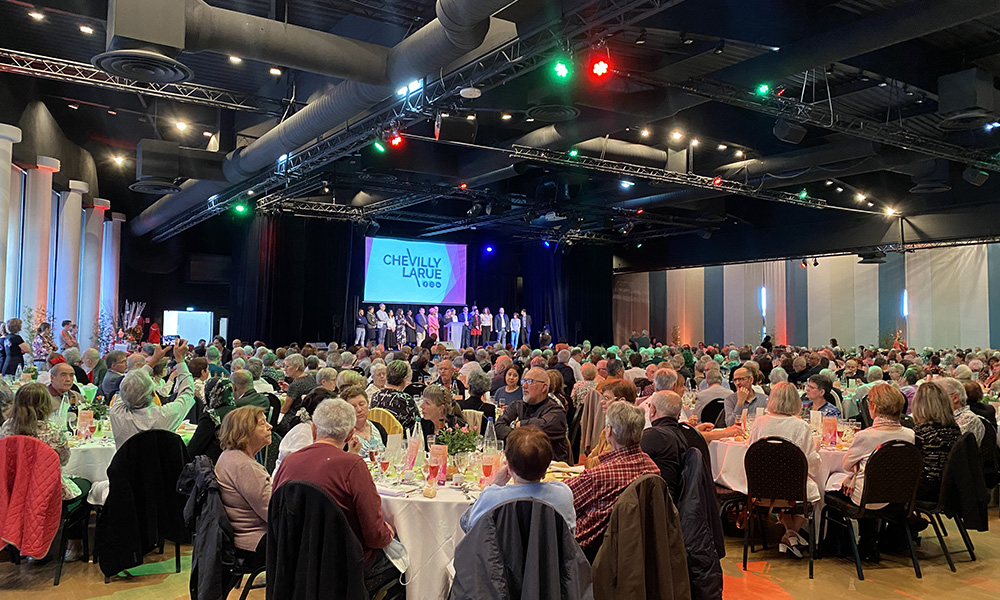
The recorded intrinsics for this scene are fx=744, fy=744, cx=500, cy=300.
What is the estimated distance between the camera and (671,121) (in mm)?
11055

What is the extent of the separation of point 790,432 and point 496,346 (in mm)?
7399

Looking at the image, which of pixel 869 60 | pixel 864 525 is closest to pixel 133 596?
pixel 864 525

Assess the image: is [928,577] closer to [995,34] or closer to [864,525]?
[864,525]

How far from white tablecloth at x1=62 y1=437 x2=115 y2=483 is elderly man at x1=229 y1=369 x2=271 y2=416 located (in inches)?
33.5

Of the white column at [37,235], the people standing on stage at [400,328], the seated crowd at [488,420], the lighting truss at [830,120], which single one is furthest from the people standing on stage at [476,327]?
the lighting truss at [830,120]

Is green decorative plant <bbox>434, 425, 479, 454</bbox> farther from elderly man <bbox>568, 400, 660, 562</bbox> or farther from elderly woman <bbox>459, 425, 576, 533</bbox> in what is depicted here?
elderly woman <bbox>459, 425, 576, 533</bbox>

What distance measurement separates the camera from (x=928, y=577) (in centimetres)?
481

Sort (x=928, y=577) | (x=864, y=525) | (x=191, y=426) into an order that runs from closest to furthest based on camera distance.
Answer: (x=928, y=577), (x=864, y=525), (x=191, y=426)

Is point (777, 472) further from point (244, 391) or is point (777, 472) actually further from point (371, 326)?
point (371, 326)

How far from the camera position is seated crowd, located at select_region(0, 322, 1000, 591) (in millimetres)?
3000

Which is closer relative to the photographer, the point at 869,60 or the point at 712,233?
the point at 869,60

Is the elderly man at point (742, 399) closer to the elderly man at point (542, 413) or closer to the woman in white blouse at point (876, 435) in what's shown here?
the woman in white blouse at point (876, 435)

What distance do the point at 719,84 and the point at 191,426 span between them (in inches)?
245

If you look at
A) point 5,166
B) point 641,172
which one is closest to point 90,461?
point 5,166
